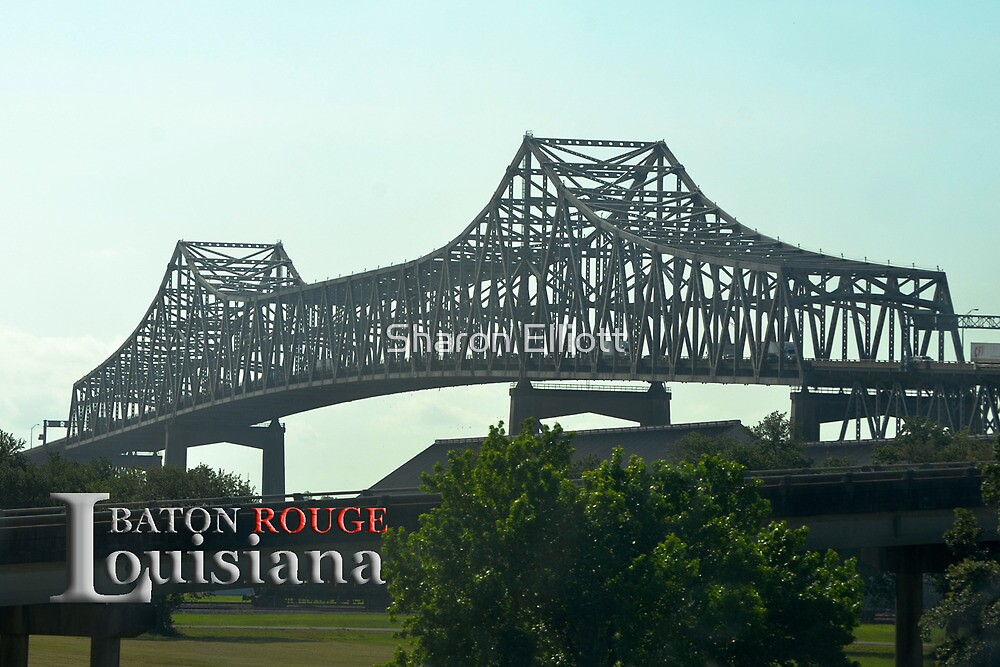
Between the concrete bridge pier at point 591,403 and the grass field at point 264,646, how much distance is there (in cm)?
4357

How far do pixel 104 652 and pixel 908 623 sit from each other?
25.9 meters

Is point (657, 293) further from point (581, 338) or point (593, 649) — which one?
point (593, 649)

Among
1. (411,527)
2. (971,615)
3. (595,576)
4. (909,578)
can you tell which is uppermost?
(411,527)

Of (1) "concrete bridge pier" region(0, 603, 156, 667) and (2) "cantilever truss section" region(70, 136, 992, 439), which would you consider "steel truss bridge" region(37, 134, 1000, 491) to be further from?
(1) "concrete bridge pier" region(0, 603, 156, 667)

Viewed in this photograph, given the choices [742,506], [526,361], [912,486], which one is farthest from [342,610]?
[742,506]

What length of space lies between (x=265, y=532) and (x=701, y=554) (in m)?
11.5

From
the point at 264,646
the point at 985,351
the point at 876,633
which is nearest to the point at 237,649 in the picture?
the point at 264,646

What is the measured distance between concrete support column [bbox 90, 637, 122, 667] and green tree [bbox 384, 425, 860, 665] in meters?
8.91

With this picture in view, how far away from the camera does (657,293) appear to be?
14212cm

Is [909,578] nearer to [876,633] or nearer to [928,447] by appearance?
[876,633]

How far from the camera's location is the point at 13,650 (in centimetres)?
4825

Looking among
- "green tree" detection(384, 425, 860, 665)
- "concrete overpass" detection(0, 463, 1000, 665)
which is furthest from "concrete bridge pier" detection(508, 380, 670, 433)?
"green tree" detection(384, 425, 860, 665)

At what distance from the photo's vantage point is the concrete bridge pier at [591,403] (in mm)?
138875

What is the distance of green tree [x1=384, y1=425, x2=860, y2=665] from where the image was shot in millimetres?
41406
